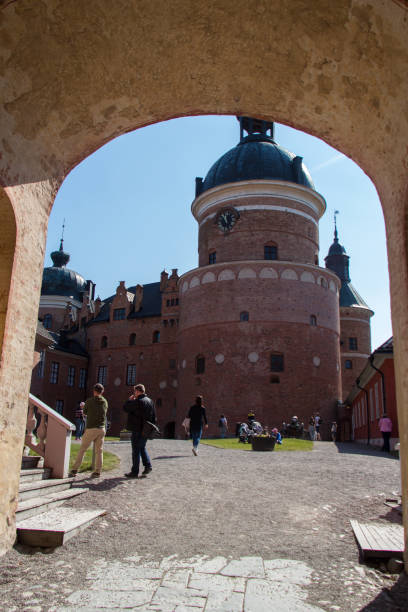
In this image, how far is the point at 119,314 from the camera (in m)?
50.2

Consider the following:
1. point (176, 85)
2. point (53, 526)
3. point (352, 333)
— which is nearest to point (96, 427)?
point (53, 526)

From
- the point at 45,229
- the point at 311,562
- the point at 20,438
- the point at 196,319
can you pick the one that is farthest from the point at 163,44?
the point at 196,319

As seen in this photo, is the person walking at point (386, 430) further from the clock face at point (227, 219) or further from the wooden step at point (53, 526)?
the clock face at point (227, 219)

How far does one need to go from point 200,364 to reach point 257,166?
14863 millimetres

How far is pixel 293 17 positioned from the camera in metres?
4.79

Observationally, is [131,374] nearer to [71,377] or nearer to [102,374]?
[102,374]

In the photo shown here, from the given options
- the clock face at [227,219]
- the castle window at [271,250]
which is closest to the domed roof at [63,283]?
the clock face at [227,219]

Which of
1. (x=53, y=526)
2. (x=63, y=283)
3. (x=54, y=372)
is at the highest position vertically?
(x=63, y=283)

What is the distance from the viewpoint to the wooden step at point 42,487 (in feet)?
22.0

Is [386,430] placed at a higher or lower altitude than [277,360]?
lower

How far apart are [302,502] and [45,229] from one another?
506 centimetres

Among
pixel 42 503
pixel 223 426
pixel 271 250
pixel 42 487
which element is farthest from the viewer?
pixel 271 250

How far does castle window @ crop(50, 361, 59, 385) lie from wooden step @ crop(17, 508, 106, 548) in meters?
41.9

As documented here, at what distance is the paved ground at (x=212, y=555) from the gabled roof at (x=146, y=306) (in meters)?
39.5
